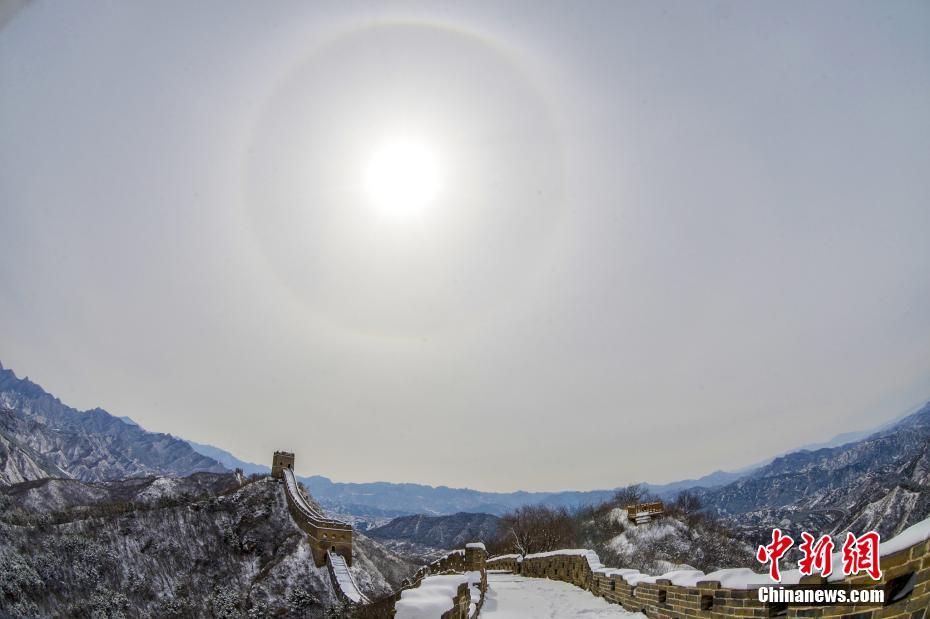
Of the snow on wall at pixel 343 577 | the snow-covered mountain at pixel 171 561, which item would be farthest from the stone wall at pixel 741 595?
the snow-covered mountain at pixel 171 561

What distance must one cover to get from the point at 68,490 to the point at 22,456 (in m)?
20.4

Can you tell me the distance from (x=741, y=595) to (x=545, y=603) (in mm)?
6574

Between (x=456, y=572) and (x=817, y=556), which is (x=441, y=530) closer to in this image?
(x=456, y=572)

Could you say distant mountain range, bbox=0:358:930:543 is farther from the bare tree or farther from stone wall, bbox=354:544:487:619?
stone wall, bbox=354:544:487:619

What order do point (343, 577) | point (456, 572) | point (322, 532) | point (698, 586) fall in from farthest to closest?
1. point (322, 532)
2. point (343, 577)
3. point (456, 572)
4. point (698, 586)

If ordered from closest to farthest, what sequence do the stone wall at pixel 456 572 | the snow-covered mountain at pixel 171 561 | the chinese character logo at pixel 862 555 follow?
1. the chinese character logo at pixel 862 555
2. the stone wall at pixel 456 572
3. the snow-covered mountain at pixel 171 561

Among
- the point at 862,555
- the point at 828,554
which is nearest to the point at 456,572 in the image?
the point at 828,554

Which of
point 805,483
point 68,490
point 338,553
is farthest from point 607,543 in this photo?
point 805,483

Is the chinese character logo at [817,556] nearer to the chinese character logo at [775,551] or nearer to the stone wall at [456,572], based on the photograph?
the chinese character logo at [775,551]

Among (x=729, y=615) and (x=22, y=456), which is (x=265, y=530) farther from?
(x=22, y=456)

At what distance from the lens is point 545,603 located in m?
11.3

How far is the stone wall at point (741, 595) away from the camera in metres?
3.95

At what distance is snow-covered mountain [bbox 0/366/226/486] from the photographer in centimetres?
8769

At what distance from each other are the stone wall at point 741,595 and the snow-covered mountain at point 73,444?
91203 millimetres
